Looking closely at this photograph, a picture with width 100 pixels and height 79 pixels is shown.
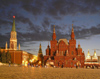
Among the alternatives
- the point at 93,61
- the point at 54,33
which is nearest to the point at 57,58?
the point at 54,33

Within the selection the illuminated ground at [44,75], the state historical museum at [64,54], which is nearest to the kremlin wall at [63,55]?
the state historical museum at [64,54]

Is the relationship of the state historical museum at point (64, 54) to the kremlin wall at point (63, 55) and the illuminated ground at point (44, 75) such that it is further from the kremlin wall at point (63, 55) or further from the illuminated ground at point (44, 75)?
the illuminated ground at point (44, 75)

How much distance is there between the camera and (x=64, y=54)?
8956cm

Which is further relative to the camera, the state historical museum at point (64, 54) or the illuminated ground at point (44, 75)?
the state historical museum at point (64, 54)

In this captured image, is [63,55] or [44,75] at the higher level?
[63,55]

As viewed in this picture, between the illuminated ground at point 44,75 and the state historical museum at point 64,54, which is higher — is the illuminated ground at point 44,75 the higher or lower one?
the lower one

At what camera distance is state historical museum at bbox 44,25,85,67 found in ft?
281

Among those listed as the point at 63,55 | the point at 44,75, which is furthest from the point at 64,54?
the point at 44,75

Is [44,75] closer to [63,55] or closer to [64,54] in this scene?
[63,55]

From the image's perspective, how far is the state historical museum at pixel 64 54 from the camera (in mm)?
85562

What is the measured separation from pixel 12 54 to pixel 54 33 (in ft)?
91.0

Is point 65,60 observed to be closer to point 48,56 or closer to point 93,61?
point 48,56

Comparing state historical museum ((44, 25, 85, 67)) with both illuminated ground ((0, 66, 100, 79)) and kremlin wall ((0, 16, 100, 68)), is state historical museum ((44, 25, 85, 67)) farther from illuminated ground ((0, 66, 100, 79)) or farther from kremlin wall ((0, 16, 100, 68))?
illuminated ground ((0, 66, 100, 79))

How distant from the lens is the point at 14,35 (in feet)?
391
